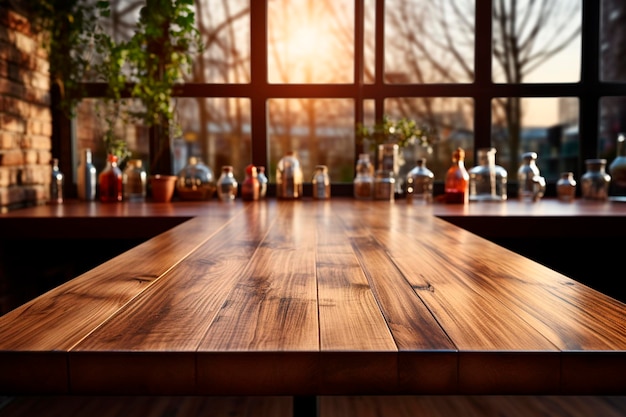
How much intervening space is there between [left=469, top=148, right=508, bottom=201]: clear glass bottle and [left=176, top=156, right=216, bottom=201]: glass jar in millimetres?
1269

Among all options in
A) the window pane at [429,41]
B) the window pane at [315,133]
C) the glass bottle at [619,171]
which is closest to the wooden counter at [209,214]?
the glass bottle at [619,171]

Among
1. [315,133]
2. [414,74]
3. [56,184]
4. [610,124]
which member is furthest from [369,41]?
[56,184]

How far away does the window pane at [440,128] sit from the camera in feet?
10.6

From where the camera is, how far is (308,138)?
11.1 ft

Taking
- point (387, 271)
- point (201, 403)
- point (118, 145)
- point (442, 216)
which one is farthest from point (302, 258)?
point (118, 145)

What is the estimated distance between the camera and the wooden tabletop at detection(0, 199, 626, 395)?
1.94ft

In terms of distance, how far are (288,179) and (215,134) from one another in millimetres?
558

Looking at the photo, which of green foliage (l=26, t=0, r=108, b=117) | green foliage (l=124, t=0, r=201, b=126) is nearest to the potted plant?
green foliage (l=124, t=0, r=201, b=126)

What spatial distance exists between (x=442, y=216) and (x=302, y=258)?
3.49ft

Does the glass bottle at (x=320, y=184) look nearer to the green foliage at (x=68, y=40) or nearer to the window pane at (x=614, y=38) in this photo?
the green foliage at (x=68, y=40)

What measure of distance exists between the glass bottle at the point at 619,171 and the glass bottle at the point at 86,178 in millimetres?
2494

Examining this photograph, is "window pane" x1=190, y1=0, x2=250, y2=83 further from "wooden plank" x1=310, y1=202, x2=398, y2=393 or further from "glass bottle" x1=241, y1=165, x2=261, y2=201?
"wooden plank" x1=310, y1=202, x2=398, y2=393

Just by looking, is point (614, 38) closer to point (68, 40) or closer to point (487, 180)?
point (487, 180)

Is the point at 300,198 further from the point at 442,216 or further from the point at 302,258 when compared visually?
the point at 302,258
